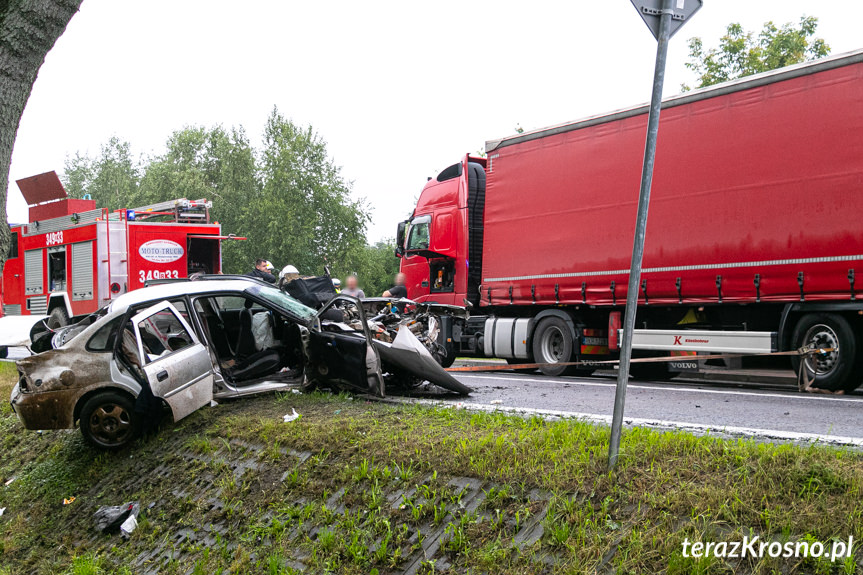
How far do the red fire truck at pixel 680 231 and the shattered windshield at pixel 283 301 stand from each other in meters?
4.80

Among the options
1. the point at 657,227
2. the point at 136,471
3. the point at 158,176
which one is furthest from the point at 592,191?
the point at 158,176

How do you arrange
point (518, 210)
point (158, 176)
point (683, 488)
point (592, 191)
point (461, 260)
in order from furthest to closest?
1. point (158, 176)
2. point (461, 260)
3. point (518, 210)
4. point (592, 191)
5. point (683, 488)

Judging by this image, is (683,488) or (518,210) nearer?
(683,488)

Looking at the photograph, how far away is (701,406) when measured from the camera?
7570mm

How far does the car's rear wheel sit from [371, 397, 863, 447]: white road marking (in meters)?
2.35

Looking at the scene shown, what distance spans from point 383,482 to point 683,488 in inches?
74.3

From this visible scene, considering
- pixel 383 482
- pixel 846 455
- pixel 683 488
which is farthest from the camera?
pixel 383 482

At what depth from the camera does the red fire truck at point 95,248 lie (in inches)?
647

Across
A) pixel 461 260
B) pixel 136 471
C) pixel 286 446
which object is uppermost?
pixel 461 260

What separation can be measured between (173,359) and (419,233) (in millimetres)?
7880

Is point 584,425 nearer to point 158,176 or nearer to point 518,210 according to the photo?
point 518,210

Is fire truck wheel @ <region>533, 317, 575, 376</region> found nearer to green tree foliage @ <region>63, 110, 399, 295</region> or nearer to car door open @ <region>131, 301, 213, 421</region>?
car door open @ <region>131, 301, 213, 421</region>

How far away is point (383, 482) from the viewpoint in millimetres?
4805

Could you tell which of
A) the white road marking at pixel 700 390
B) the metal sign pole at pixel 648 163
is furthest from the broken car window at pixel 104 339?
the white road marking at pixel 700 390
